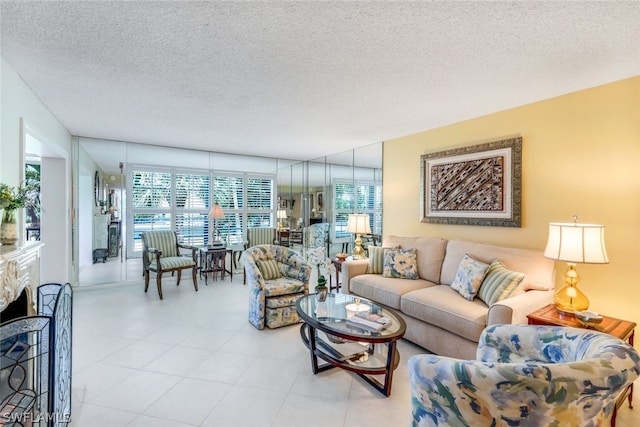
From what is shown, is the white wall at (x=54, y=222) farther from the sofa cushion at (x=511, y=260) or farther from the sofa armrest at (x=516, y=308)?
the sofa armrest at (x=516, y=308)

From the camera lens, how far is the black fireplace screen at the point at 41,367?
1.45 metres

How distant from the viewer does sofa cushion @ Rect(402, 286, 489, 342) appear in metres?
2.36

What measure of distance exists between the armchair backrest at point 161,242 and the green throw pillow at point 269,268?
2.23 m

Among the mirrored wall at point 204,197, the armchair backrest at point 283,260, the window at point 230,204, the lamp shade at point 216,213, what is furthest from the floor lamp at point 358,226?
the window at point 230,204

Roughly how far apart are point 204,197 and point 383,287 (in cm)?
415

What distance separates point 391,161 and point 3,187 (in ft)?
13.9

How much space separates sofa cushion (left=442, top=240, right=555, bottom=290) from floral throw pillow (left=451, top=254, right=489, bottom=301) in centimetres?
18

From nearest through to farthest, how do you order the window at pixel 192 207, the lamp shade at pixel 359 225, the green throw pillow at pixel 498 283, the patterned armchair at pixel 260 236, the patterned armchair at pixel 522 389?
the patterned armchair at pixel 522 389 → the green throw pillow at pixel 498 283 → the lamp shade at pixel 359 225 → the window at pixel 192 207 → the patterned armchair at pixel 260 236

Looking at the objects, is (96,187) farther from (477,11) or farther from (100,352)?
(477,11)

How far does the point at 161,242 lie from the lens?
4.89 meters

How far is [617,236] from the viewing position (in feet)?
A: 8.00

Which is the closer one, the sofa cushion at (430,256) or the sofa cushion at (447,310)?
the sofa cushion at (447,310)

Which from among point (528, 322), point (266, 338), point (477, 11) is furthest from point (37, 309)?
point (528, 322)

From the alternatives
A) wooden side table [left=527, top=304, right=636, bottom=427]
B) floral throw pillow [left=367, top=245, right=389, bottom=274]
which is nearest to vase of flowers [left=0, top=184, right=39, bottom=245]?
floral throw pillow [left=367, top=245, right=389, bottom=274]
